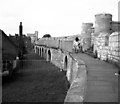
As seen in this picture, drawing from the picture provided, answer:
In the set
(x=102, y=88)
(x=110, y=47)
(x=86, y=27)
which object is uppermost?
(x=86, y=27)

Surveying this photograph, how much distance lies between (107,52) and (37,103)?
420 cm

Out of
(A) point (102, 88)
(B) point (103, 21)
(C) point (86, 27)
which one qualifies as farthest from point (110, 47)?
(C) point (86, 27)

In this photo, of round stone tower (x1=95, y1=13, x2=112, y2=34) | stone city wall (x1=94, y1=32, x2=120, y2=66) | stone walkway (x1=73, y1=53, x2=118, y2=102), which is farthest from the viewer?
round stone tower (x1=95, y1=13, x2=112, y2=34)

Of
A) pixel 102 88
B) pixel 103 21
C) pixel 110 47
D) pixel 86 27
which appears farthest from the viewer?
pixel 86 27

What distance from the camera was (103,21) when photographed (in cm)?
1059

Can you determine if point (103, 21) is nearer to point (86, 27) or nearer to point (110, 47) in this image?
point (110, 47)

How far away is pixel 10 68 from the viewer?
17922mm

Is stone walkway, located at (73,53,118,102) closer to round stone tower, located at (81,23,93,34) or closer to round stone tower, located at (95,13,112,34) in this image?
round stone tower, located at (95,13,112,34)

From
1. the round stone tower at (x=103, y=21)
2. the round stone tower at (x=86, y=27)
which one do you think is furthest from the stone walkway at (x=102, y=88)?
the round stone tower at (x=86, y=27)

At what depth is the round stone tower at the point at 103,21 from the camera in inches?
407

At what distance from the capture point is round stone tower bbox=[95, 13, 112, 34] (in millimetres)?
10333

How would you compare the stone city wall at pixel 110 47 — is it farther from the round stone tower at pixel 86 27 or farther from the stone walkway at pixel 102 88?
the round stone tower at pixel 86 27

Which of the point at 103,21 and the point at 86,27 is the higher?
the point at 86,27

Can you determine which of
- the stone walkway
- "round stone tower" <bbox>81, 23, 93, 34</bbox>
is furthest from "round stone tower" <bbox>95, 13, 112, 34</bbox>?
"round stone tower" <bbox>81, 23, 93, 34</bbox>
